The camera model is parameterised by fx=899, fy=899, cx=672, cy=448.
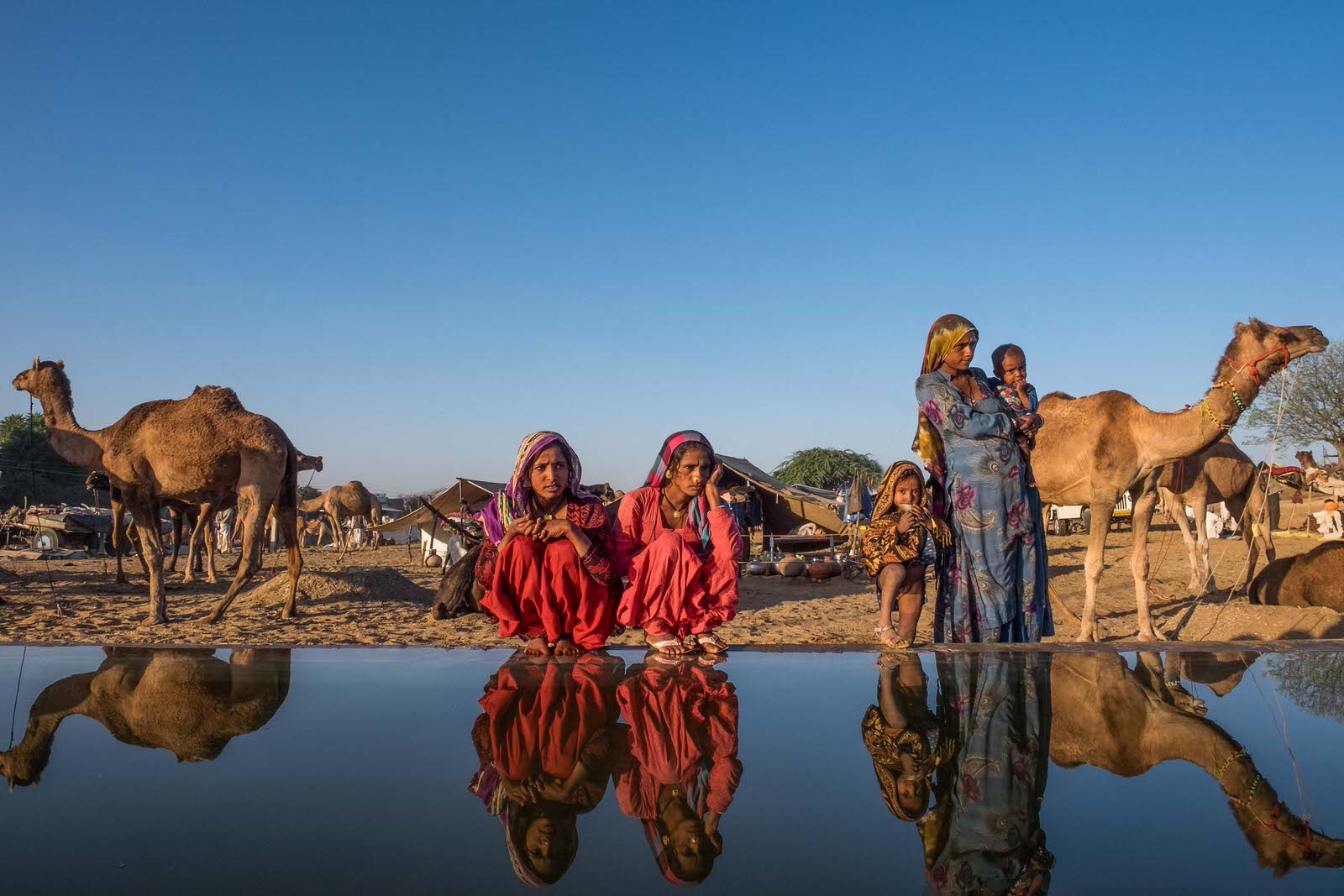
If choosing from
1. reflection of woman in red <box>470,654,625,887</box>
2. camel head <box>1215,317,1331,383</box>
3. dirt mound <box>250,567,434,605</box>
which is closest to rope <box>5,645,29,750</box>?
reflection of woman in red <box>470,654,625,887</box>

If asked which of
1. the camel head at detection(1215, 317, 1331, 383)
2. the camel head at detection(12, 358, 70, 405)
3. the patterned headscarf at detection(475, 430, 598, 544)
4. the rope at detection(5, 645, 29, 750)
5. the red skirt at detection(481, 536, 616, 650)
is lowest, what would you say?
the rope at detection(5, 645, 29, 750)

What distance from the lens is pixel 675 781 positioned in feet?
7.10

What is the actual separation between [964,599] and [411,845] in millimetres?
3697

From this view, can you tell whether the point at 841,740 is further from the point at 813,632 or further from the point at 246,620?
the point at 246,620

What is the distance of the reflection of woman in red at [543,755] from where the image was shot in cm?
180

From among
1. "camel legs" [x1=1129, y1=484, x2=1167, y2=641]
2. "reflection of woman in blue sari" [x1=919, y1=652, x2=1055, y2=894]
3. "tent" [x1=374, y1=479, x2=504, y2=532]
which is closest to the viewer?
"reflection of woman in blue sari" [x1=919, y1=652, x2=1055, y2=894]

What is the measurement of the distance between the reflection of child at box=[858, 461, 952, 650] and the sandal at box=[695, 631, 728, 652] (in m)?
1.10

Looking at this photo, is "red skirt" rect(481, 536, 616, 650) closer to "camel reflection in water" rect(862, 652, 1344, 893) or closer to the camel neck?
"camel reflection in water" rect(862, 652, 1344, 893)

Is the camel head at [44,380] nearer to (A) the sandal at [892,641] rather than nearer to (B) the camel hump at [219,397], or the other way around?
(B) the camel hump at [219,397]

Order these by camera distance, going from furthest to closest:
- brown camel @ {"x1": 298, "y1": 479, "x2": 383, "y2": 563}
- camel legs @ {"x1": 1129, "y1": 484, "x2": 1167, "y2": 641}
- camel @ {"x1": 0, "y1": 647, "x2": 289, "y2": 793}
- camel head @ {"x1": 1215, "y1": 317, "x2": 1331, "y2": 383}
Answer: brown camel @ {"x1": 298, "y1": 479, "x2": 383, "y2": 563} < camel legs @ {"x1": 1129, "y1": 484, "x2": 1167, "y2": 641} < camel head @ {"x1": 1215, "y1": 317, "x2": 1331, "y2": 383} < camel @ {"x1": 0, "y1": 647, "x2": 289, "y2": 793}

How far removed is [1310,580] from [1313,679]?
5889mm

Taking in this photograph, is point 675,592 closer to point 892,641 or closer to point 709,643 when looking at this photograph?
point 709,643

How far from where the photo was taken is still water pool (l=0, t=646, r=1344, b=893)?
5.44 ft

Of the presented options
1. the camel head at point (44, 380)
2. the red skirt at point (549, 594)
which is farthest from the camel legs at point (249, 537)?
the red skirt at point (549, 594)
